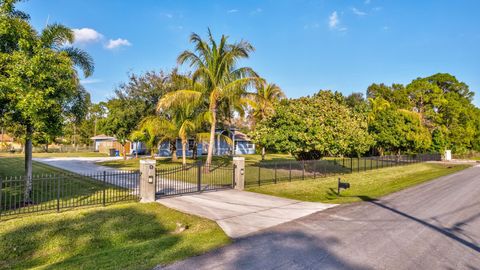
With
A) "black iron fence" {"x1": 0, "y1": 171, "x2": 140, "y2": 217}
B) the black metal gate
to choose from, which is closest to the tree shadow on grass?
"black iron fence" {"x1": 0, "y1": 171, "x2": 140, "y2": 217}

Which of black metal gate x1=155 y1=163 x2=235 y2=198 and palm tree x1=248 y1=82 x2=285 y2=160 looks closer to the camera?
black metal gate x1=155 y1=163 x2=235 y2=198

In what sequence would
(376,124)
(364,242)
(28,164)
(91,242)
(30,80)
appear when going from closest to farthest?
(364,242)
(91,242)
(30,80)
(28,164)
(376,124)

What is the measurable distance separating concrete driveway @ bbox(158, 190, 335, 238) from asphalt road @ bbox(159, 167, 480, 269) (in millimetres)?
584

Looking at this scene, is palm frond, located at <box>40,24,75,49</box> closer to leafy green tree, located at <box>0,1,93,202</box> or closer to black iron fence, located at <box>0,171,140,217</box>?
leafy green tree, located at <box>0,1,93,202</box>

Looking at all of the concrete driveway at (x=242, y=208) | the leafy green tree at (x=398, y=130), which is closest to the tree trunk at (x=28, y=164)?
the concrete driveway at (x=242, y=208)

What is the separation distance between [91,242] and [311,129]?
15886 mm

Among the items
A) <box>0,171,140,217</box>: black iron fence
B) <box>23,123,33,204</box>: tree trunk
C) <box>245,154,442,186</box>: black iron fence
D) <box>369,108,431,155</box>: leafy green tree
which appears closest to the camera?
<box>0,171,140,217</box>: black iron fence

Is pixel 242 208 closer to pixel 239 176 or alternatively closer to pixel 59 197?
pixel 239 176

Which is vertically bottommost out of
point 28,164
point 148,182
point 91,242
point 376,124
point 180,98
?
point 91,242

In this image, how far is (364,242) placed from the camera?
726 cm

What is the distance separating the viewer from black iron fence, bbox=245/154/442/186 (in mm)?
18109

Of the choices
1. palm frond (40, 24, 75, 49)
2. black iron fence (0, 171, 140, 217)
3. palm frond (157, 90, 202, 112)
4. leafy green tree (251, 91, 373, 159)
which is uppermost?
palm frond (40, 24, 75, 49)

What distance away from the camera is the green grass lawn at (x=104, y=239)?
614 cm

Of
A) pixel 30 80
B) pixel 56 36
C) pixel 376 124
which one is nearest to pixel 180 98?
pixel 56 36
